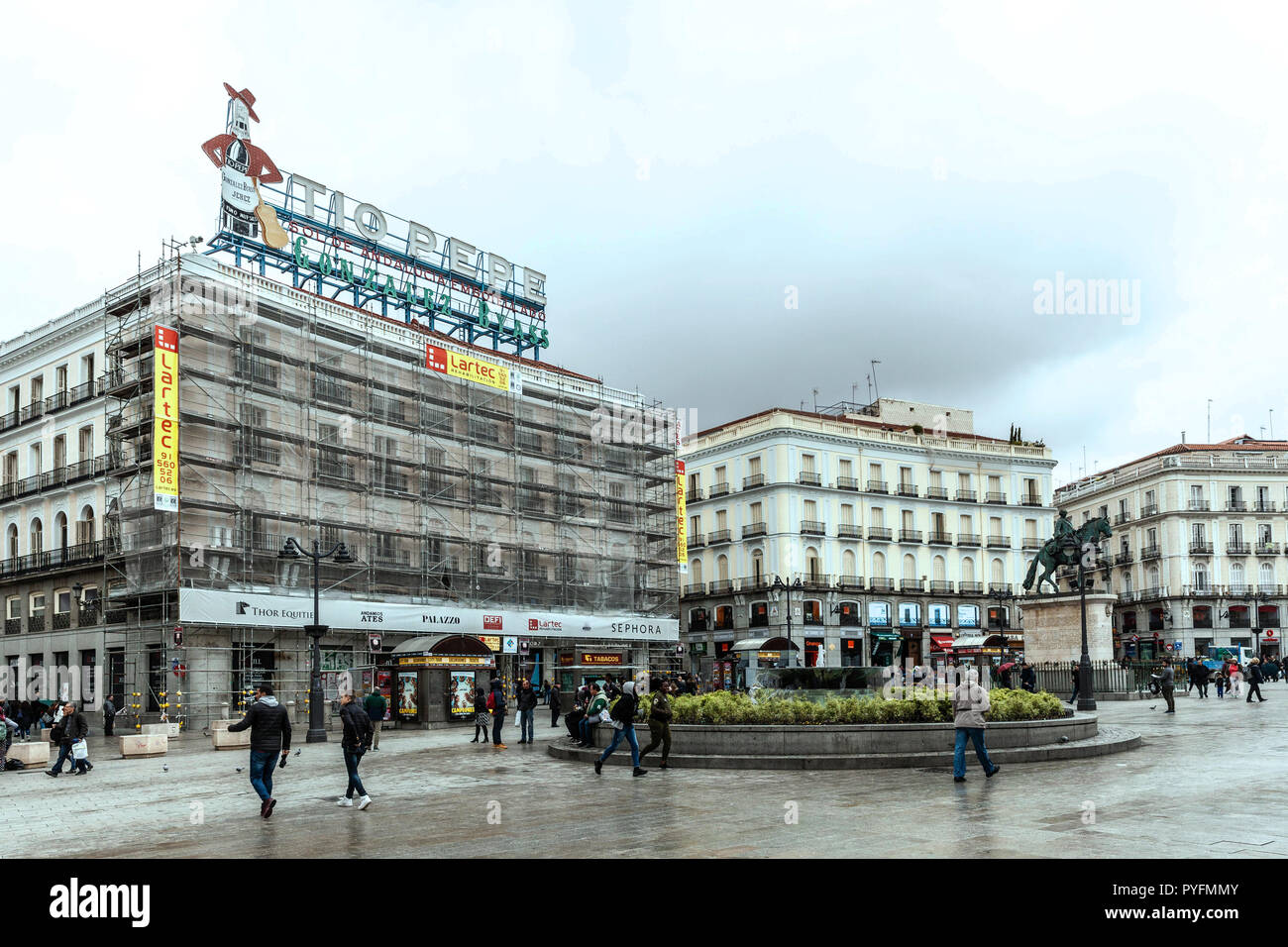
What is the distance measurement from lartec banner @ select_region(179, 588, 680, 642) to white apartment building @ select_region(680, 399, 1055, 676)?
40.8 ft

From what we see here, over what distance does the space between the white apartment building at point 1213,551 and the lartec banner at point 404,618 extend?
3727 cm

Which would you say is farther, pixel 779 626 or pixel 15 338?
pixel 779 626

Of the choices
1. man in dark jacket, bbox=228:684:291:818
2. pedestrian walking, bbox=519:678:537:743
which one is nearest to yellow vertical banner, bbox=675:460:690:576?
pedestrian walking, bbox=519:678:537:743

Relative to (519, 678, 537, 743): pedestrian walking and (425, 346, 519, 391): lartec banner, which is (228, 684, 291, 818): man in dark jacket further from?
(425, 346, 519, 391): lartec banner

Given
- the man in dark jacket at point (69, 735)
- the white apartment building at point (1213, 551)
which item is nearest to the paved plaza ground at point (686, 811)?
the man in dark jacket at point (69, 735)

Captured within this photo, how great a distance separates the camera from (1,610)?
4750cm

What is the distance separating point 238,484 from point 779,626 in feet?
112

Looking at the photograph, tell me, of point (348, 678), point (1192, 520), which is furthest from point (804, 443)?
point (348, 678)

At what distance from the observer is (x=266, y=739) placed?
1393 centimetres

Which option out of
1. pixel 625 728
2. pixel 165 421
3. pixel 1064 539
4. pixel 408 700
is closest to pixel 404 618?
pixel 408 700

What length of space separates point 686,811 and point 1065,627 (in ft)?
97.1

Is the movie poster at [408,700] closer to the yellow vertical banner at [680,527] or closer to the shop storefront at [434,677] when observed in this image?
the shop storefront at [434,677]

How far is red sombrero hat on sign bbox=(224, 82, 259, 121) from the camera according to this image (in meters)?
43.5
